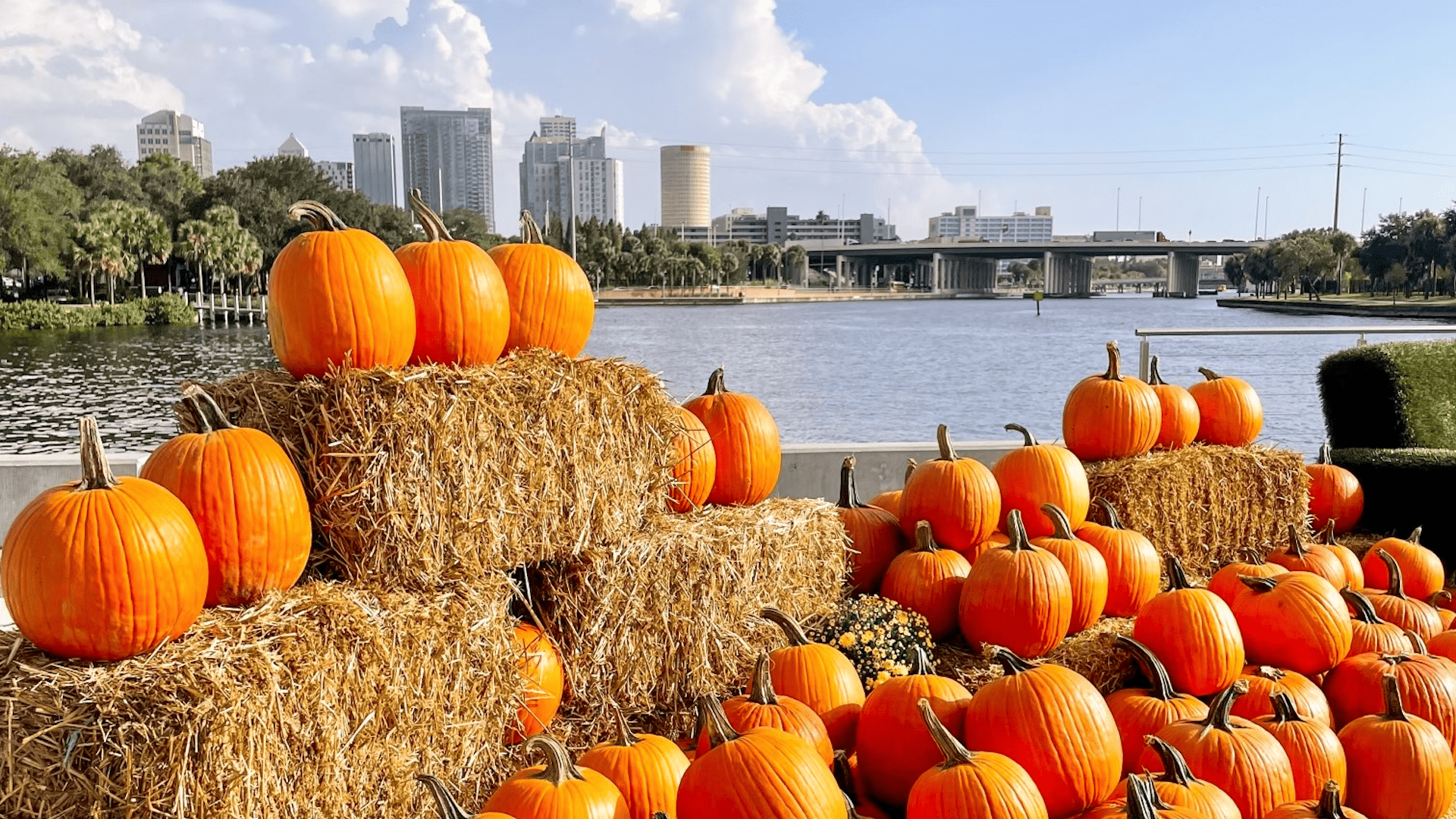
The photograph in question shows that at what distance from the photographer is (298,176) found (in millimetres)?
64500

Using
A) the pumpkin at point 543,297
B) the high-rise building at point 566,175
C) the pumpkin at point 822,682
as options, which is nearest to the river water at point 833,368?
the pumpkin at point 543,297

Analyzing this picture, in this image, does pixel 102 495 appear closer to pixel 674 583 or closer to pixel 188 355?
pixel 674 583

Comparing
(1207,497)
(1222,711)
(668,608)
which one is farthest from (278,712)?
(1207,497)

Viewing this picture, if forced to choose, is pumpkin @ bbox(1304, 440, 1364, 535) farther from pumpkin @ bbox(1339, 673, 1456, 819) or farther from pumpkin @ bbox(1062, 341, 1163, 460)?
pumpkin @ bbox(1339, 673, 1456, 819)

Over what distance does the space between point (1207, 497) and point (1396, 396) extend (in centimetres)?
227

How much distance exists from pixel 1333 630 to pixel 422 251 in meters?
3.43

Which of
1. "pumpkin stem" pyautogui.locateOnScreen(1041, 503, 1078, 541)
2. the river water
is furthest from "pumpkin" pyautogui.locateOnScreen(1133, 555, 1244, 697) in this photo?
the river water

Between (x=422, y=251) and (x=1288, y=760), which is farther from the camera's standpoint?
(x=422, y=251)

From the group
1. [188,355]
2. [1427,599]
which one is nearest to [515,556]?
[1427,599]

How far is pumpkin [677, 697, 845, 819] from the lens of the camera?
2.19 m

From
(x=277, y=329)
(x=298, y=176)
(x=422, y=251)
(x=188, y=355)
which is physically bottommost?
(x=188, y=355)

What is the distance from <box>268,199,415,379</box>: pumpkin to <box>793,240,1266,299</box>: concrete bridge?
75.9 meters

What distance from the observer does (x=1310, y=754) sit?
291 cm

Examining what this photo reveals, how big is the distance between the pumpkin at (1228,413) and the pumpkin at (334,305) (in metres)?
4.09
